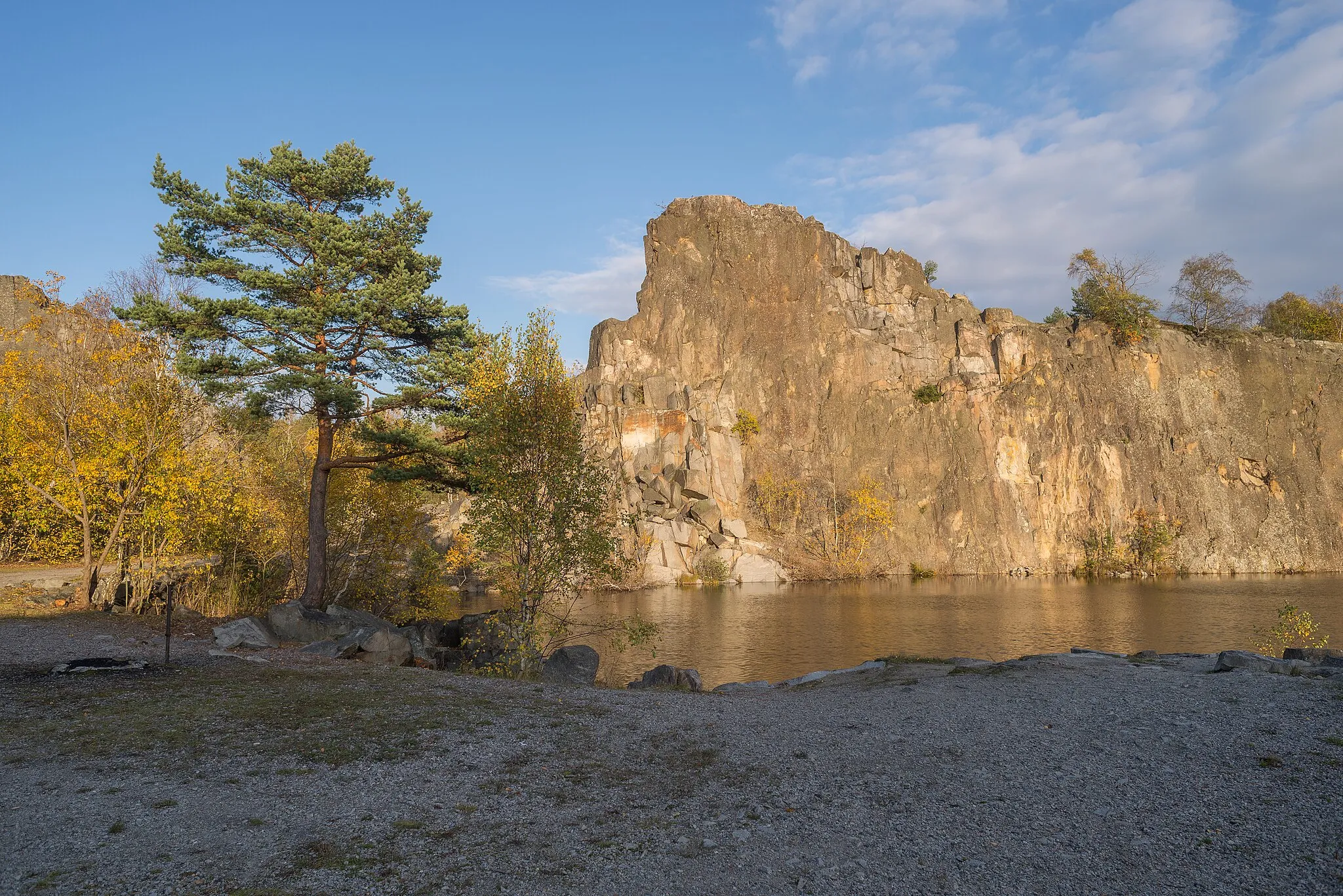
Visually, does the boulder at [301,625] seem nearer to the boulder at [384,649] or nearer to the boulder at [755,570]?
the boulder at [384,649]

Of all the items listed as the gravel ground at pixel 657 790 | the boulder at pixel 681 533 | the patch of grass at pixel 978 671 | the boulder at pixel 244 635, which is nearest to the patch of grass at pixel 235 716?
the gravel ground at pixel 657 790

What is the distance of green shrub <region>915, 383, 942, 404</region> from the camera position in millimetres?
89125

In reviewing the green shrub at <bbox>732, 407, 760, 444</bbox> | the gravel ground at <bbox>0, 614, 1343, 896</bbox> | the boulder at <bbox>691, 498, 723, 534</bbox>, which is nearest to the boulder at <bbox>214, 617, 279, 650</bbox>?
the gravel ground at <bbox>0, 614, 1343, 896</bbox>

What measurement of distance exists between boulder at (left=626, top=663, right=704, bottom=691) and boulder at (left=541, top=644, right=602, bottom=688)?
1.39m

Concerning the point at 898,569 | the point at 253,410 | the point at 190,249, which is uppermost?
the point at 190,249

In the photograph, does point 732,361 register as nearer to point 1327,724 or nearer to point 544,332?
point 544,332

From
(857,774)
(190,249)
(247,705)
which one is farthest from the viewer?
(190,249)

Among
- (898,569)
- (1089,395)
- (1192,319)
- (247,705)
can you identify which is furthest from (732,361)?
(247,705)

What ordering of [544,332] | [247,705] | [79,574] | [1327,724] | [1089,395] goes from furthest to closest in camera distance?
[1089,395]
[79,574]
[544,332]
[247,705]
[1327,724]

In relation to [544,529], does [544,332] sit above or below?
above

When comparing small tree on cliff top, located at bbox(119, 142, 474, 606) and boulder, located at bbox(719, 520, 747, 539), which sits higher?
small tree on cliff top, located at bbox(119, 142, 474, 606)

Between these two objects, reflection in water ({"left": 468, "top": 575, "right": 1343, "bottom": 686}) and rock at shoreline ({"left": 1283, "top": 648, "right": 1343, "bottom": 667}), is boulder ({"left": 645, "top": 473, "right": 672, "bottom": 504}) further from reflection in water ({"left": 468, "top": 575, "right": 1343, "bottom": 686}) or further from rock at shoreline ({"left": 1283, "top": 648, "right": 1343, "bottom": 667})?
rock at shoreline ({"left": 1283, "top": 648, "right": 1343, "bottom": 667})

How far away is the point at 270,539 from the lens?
2602cm

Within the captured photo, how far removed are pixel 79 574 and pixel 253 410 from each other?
10964 millimetres
